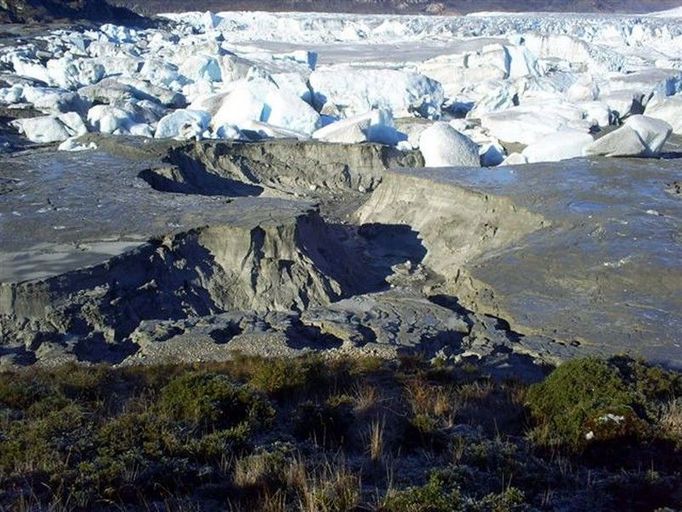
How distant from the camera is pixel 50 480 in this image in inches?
194

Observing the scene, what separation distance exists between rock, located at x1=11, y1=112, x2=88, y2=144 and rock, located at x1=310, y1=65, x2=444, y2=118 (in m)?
9.58

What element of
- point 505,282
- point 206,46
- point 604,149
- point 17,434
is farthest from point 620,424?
point 206,46

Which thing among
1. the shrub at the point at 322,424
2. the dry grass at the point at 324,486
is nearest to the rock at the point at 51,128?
the shrub at the point at 322,424

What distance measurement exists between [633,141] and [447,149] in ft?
17.2

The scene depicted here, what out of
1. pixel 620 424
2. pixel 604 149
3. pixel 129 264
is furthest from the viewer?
pixel 604 149

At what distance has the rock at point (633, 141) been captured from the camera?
2109 centimetres

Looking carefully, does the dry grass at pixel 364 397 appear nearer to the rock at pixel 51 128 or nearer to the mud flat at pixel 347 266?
the mud flat at pixel 347 266

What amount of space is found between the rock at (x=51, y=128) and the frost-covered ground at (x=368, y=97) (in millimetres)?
45

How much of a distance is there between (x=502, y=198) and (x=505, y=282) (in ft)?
14.3

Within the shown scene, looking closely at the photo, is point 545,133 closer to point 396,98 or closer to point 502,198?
point 396,98

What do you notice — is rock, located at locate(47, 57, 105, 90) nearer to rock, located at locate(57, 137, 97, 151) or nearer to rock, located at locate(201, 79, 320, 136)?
rock, located at locate(201, 79, 320, 136)

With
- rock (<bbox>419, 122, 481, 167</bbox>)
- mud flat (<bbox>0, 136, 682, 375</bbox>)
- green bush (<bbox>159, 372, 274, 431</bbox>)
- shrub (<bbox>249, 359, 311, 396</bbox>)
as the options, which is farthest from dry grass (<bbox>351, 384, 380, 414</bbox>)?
rock (<bbox>419, 122, 481, 167</bbox>)

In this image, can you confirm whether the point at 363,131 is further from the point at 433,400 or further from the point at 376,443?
the point at 376,443

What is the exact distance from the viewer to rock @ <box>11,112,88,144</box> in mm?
24156
